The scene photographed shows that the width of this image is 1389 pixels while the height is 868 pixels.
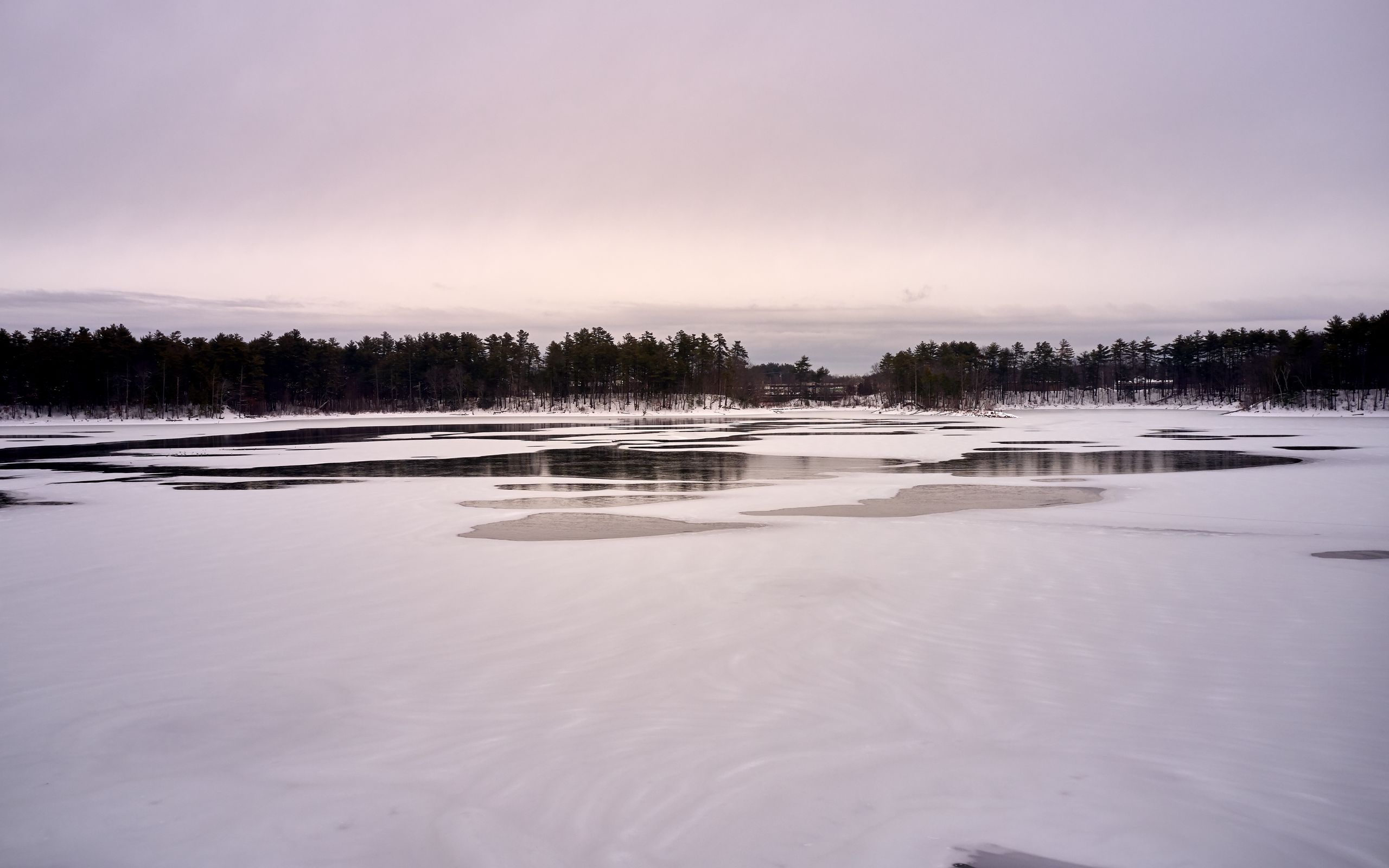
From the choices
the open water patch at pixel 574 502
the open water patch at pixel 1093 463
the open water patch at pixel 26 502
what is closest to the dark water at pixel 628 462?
the open water patch at pixel 1093 463

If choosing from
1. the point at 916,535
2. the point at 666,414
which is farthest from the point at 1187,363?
the point at 916,535

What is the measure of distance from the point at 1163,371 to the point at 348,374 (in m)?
150

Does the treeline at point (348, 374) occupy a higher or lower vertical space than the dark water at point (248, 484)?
higher

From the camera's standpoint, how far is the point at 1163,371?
163 meters

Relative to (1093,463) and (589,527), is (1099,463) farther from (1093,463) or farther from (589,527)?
(589,527)

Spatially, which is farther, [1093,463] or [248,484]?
[1093,463]

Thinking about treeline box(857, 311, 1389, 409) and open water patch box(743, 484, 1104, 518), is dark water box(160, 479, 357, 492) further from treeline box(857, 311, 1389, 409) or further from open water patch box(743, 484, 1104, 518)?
treeline box(857, 311, 1389, 409)

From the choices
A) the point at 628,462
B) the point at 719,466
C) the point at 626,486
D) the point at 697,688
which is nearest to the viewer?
the point at 697,688

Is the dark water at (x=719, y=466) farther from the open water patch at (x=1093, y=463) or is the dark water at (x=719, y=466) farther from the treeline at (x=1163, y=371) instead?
the treeline at (x=1163, y=371)

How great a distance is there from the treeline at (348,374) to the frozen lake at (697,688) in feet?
294

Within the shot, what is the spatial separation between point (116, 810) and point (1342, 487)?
75.4 ft

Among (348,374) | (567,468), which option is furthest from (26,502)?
(348,374)

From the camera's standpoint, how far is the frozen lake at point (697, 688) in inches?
169

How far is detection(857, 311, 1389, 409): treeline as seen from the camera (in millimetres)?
91188
